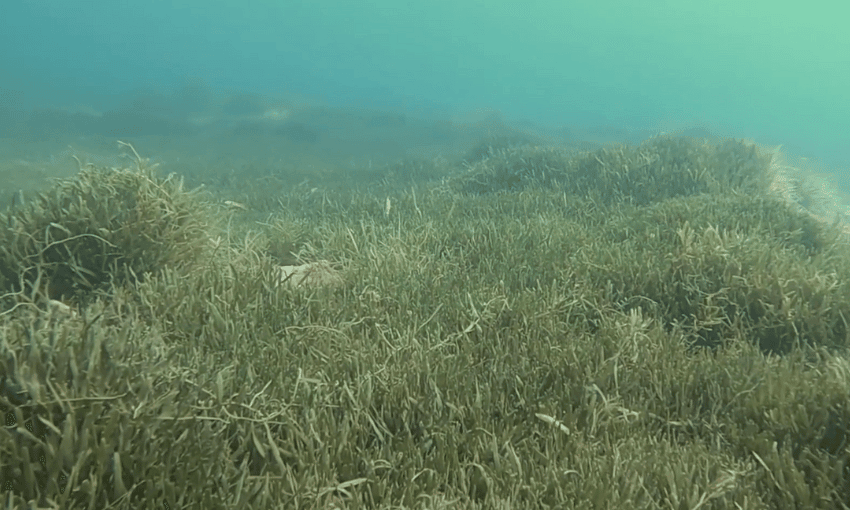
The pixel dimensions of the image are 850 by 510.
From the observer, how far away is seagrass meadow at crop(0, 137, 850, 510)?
2.08 metres

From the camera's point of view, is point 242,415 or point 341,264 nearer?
point 242,415

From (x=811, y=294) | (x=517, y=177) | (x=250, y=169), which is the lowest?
(x=250, y=169)

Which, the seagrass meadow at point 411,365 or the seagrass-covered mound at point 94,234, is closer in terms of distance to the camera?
the seagrass meadow at point 411,365

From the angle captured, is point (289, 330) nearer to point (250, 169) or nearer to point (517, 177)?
point (517, 177)

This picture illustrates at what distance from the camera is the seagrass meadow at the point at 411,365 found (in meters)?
2.08

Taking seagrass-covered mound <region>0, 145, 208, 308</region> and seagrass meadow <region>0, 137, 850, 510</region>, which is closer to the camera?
seagrass meadow <region>0, 137, 850, 510</region>

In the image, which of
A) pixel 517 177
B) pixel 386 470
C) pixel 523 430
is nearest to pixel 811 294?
pixel 523 430

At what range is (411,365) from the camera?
3.07 m

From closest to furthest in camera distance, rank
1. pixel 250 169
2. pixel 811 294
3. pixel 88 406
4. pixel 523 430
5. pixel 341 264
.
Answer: pixel 88 406 → pixel 523 430 → pixel 811 294 → pixel 341 264 → pixel 250 169

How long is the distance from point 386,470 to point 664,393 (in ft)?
5.13

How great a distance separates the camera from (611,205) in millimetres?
7754

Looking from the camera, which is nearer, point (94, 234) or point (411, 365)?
point (411, 365)

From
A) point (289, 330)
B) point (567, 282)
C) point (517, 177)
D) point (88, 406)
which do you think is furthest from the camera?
point (517, 177)

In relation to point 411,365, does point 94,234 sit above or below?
above
